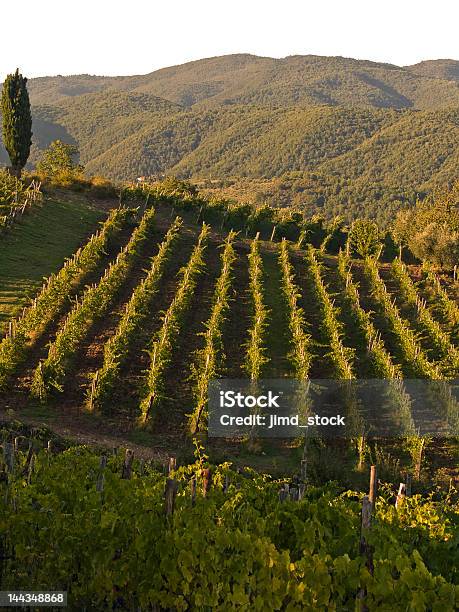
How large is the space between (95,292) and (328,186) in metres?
133

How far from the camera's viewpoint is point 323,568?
6.24 meters

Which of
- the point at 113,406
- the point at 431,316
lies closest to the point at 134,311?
the point at 113,406

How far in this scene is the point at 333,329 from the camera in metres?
27.5

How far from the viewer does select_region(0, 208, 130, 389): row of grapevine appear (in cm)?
2172

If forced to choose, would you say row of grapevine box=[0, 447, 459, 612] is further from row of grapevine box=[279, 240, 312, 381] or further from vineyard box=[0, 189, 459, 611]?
row of grapevine box=[279, 240, 312, 381]

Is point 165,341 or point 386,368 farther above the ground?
point 165,341

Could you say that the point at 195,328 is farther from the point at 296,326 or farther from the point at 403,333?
the point at 403,333
